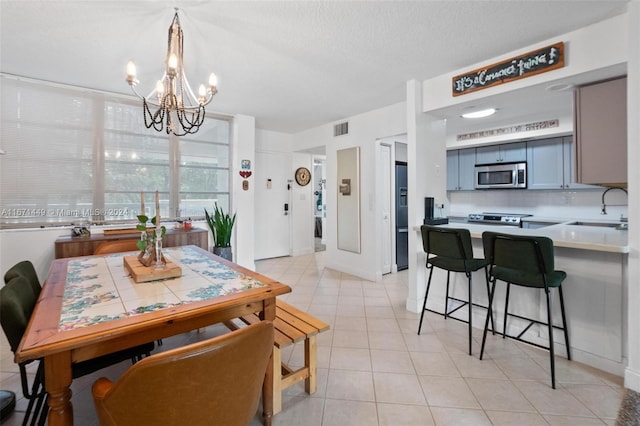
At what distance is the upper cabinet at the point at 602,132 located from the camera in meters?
2.12

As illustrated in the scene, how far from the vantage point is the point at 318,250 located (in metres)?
6.55

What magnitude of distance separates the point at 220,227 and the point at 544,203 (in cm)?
499

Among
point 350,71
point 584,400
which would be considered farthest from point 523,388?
point 350,71

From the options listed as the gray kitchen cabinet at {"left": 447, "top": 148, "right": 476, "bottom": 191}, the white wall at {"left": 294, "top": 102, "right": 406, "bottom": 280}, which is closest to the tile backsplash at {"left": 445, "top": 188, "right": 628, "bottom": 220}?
the gray kitchen cabinet at {"left": 447, "top": 148, "right": 476, "bottom": 191}

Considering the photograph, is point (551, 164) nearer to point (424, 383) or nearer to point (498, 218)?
point (498, 218)

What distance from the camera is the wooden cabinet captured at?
2.99 metres

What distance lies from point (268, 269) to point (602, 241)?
410 cm

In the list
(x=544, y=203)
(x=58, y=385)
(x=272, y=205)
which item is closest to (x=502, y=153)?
(x=544, y=203)

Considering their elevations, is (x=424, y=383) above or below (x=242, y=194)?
below

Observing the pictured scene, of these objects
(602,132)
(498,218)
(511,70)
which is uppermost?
(511,70)

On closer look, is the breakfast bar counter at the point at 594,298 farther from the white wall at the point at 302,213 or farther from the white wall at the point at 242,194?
the white wall at the point at 302,213

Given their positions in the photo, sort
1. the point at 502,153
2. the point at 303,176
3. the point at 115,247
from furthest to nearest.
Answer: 1. the point at 303,176
2. the point at 502,153
3. the point at 115,247

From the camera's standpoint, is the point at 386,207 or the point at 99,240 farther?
the point at 386,207

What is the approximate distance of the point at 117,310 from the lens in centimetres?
122
